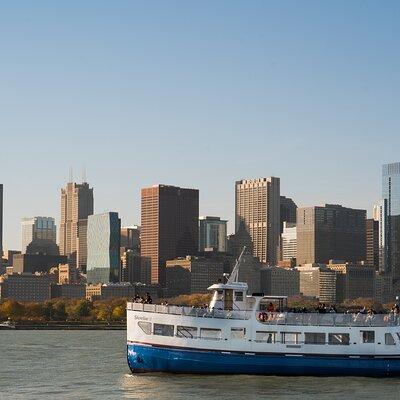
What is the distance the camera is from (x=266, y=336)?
7600 centimetres

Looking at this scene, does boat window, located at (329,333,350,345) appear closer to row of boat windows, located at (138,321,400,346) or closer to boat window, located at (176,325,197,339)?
row of boat windows, located at (138,321,400,346)

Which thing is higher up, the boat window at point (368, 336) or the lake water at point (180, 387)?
the boat window at point (368, 336)

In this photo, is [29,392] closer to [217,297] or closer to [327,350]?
[217,297]

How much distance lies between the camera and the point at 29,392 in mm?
72875

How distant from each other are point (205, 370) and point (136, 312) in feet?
20.2

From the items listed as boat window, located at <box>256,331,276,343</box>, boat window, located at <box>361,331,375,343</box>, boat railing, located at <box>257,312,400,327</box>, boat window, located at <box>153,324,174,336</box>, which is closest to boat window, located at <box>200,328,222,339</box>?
boat window, located at <box>153,324,174,336</box>

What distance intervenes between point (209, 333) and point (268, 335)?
3.85m

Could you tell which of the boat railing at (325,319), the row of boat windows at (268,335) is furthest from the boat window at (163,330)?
the boat railing at (325,319)

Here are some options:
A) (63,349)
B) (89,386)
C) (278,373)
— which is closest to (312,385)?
(278,373)

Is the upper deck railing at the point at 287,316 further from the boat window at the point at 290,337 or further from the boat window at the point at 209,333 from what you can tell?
the boat window at the point at 209,333

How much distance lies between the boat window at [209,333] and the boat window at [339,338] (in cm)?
739

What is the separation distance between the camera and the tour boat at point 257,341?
247 feet

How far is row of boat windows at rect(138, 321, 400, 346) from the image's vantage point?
75812 millimetres

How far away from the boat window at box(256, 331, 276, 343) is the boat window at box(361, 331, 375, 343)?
5.95 m
